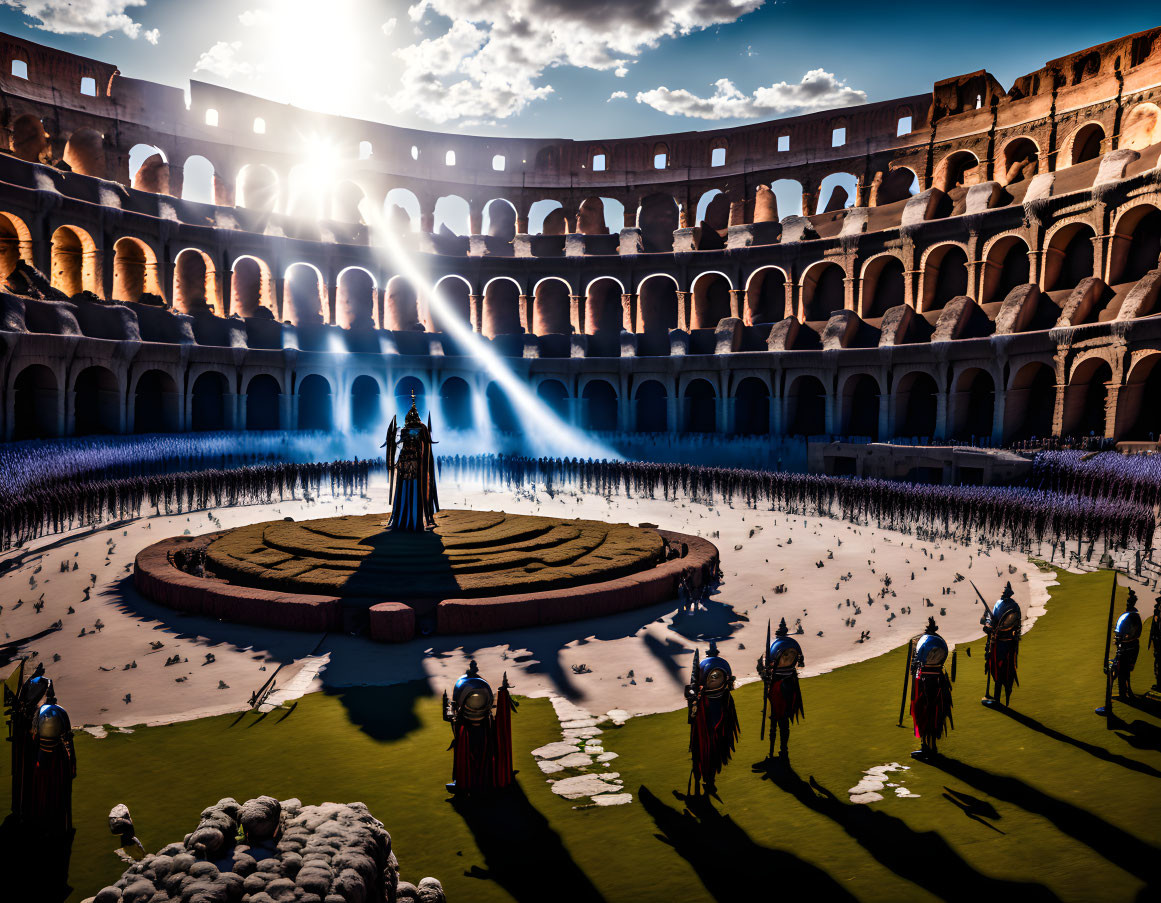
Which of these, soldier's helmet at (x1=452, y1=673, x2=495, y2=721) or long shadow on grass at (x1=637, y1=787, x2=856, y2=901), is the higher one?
soldier's helmet at (x1=452, y1=673, x2=495, y2=721)

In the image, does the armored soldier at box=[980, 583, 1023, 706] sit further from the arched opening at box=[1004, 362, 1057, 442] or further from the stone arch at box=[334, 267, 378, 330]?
the stone arch at box=[334, 267, 378, 330]

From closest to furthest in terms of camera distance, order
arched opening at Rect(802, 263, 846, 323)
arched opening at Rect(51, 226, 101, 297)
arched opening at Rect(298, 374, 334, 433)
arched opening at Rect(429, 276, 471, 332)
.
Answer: arched opening at Rect(51, 226, 101, 297), arched opening at Rect(802, 263, 846, 323), arched opening at Rect(298, 374, 334, 433), arched opening at Rect(429, 276, 471, 332)

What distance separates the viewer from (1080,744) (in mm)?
6168

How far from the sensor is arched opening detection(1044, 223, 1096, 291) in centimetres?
2984

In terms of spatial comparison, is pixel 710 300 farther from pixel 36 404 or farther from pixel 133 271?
pixel 36 404

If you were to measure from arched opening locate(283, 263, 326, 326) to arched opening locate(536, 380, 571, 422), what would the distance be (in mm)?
12658

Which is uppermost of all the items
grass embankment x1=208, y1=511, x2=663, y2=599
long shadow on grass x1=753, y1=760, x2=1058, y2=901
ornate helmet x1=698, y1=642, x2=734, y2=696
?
ornate helmet x1=698, y1=642, x2=734, y2=696

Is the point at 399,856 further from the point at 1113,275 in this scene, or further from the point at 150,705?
the point at 1113,275

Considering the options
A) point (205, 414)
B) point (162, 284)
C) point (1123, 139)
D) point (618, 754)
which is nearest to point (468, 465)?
point (205, 414)

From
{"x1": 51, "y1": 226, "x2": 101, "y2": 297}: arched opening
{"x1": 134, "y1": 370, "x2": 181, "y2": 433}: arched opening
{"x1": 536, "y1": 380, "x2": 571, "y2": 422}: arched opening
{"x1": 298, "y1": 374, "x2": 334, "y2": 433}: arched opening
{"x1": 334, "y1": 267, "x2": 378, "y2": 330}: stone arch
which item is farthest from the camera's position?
{"x1": 334, "y1": 267, "x2": 378, "y2": 330}: stone arch

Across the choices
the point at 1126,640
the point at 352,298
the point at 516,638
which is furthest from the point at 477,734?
the point at 352,298

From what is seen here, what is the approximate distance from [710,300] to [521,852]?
130 feet

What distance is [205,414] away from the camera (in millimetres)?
35156

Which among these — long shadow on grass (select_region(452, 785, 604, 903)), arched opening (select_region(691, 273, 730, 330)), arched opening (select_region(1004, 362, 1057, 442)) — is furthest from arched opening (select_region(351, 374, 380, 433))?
long shadow on grass (select_region(452, 785, 604, 903))
